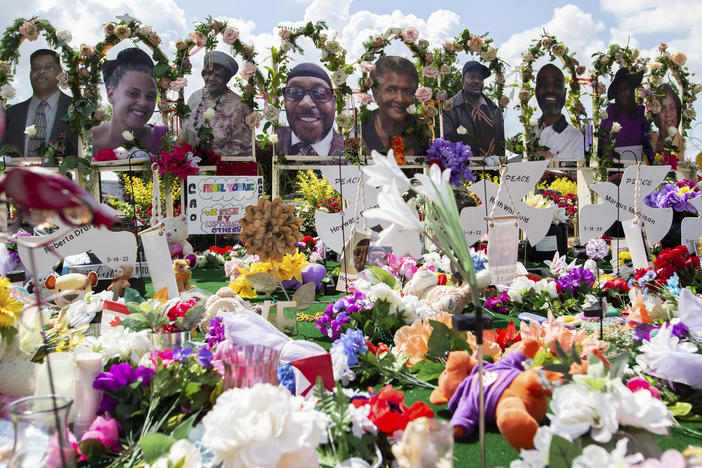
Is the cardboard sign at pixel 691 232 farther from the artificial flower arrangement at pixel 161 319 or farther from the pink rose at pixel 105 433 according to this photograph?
the pink rose at pixel 105 433

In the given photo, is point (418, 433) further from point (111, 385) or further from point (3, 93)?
point (3, 93)

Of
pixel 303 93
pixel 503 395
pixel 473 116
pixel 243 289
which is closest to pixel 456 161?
pixel 243 289

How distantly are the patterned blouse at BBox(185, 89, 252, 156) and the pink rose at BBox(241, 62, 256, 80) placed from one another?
306 mm

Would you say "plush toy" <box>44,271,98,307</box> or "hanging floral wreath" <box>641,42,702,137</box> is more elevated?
"hanging floral wreath" <box>641,42,702,137</box>

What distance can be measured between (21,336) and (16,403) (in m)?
0.83

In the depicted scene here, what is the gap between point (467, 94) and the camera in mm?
7840

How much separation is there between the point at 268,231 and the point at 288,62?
15.3 ft

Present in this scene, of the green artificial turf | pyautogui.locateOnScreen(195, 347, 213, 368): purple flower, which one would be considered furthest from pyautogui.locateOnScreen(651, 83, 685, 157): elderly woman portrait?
pyautogui.locateOnScreen(195, 347, 213, 368): purple flower

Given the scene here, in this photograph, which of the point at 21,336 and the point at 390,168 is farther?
the point at 21,336

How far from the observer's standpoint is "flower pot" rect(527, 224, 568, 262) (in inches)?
219

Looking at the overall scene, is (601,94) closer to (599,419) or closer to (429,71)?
(429,71)

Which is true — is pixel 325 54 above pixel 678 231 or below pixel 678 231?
above

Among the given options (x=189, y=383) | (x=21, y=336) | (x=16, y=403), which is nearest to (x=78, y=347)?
(x=21, y=336)

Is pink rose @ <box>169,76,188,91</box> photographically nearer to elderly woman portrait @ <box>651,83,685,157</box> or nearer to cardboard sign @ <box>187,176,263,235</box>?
cardboard sign @ <box>187,176,263,235</box>
